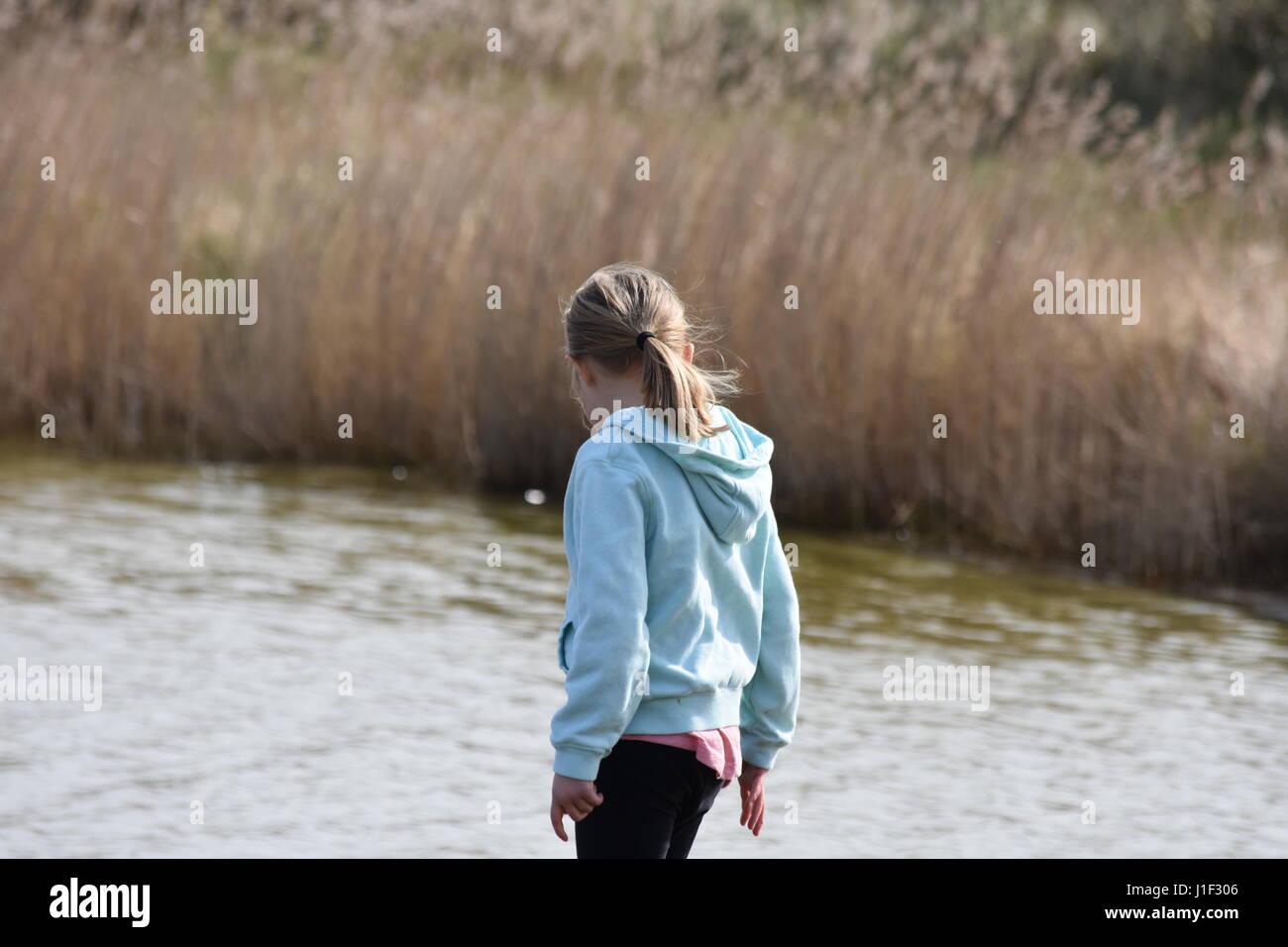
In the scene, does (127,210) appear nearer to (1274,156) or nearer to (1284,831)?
(1274,156)

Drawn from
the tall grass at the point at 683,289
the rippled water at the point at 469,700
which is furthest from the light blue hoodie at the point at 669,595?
the tall grass at the point at 683,289

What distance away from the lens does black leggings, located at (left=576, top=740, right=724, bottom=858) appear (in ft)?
8.90

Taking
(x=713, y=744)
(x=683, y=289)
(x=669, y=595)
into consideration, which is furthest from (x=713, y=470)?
(x=683, y=289)

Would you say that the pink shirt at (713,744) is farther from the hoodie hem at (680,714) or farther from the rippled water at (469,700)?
the rippled water at (469,700)

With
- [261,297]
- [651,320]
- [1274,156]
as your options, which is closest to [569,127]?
[261,297]

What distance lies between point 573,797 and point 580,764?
2.1 inches

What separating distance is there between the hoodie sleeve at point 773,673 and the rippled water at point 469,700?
4.41 ft

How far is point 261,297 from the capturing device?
8797 millimetres

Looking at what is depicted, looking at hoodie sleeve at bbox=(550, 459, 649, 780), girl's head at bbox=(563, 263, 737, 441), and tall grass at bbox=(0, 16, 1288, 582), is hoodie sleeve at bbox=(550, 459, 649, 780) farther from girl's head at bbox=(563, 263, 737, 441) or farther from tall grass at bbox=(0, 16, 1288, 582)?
tall grass at bbox=(0, 16, 1288, 582)

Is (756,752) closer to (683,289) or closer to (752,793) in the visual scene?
(752,793)

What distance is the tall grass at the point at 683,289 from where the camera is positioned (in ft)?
25.3

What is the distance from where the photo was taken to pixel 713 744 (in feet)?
9.12

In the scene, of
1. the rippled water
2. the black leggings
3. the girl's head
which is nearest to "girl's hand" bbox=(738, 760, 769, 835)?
the black leggings

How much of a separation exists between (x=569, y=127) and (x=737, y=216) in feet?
4.27
